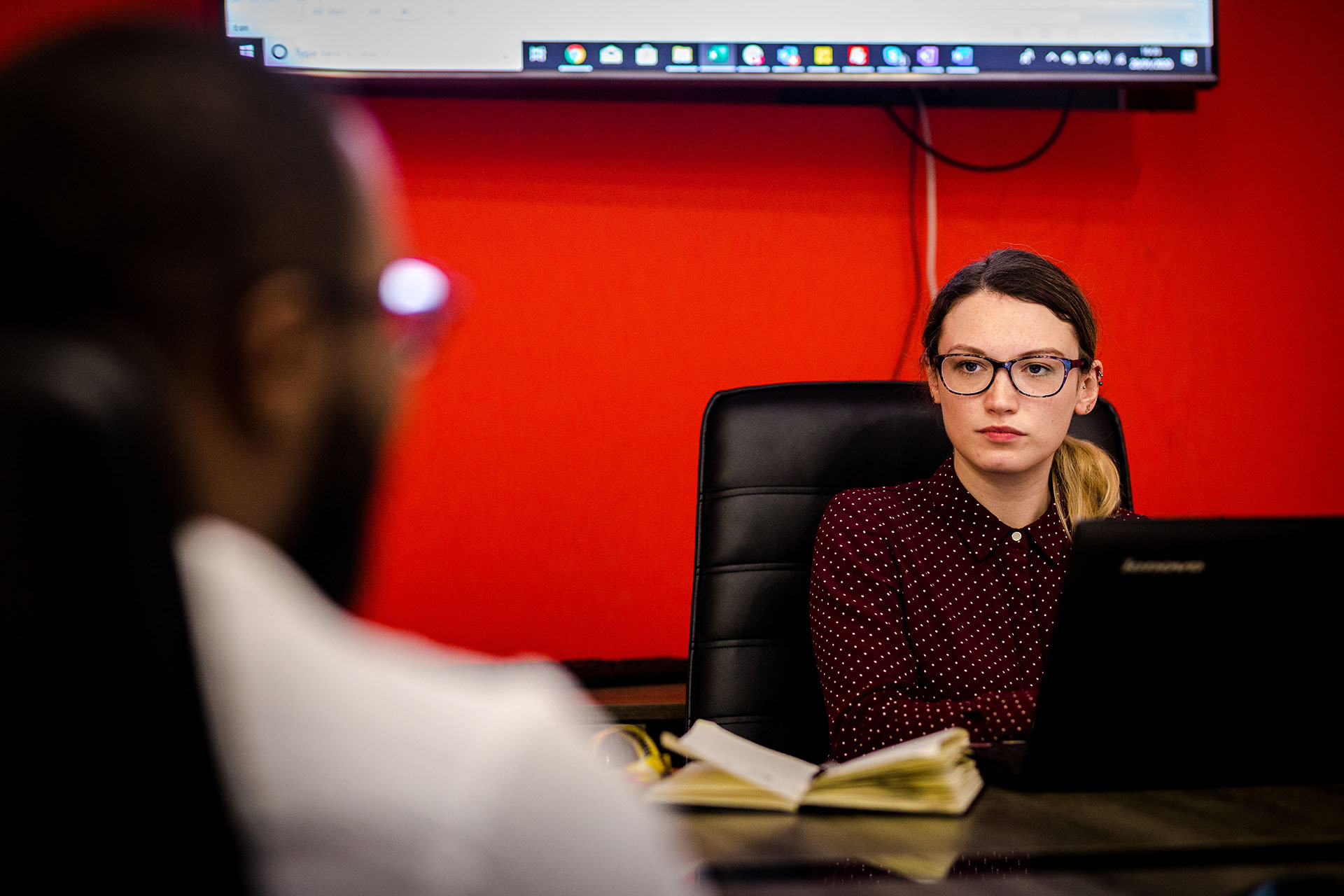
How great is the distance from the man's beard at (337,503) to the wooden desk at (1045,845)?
429mm

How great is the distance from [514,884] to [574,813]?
1.3 inches

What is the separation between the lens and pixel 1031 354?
1523 millimetres

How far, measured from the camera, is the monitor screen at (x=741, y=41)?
179 centimetres

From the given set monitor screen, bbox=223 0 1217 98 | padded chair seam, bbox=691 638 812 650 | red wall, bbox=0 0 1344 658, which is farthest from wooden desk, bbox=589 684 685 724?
monitor screen, bbox=223 0 1217 98

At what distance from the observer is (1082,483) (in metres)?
1.60

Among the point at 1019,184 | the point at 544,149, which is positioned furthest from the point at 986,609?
the point at 544,149

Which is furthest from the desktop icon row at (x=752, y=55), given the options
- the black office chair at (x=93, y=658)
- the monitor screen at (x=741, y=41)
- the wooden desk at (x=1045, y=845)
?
the black office chair at (x=93, y=658)

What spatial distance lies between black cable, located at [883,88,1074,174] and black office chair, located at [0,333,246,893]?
185 centimetres

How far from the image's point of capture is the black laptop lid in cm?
91

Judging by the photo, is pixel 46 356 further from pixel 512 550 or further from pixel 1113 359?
pixel 1113 359

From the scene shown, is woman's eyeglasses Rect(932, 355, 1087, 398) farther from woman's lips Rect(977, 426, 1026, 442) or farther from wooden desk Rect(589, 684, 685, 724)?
wooden desk Rect(589, 684, 685, 724)

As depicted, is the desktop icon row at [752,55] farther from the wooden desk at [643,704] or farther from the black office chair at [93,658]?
the black office chair at [93,658]

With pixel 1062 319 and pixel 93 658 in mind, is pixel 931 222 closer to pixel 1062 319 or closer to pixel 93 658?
pixel 1062 319

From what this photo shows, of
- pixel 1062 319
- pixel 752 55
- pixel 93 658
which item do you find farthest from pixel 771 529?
pixel 93 658
